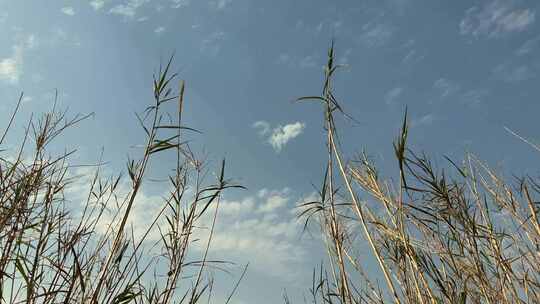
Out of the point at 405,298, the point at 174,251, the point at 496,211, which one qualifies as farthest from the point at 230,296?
the point at 496,211

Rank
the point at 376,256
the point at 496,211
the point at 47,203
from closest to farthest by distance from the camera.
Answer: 1. the point at 376,256
2. the point at 47,203
3. the point at 496,211

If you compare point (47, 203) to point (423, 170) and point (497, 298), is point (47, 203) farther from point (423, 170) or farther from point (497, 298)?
point (497, 298)

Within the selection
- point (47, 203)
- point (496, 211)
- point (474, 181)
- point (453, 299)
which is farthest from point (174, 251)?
point (496, 211)

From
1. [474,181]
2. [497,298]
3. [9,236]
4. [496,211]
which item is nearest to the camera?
Answer: [9,236]

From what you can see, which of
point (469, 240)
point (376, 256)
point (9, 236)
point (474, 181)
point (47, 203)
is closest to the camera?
point (376, 256)

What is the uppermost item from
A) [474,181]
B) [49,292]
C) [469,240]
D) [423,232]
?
[474,181]

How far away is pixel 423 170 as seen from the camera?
6.23 feet

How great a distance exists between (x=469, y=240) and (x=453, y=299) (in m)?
0.30

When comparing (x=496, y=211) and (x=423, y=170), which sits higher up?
(x=496, y=211)

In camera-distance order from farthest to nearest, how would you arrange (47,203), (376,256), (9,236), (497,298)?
1. (47,203)
2. (497,298)
3. (9,236)
4. (376,256)

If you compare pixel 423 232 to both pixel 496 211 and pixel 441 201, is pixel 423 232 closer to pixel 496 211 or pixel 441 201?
pixel 441 201

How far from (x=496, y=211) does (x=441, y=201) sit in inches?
34.3

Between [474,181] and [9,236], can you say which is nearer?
[9,236]

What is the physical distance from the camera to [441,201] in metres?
1.93
